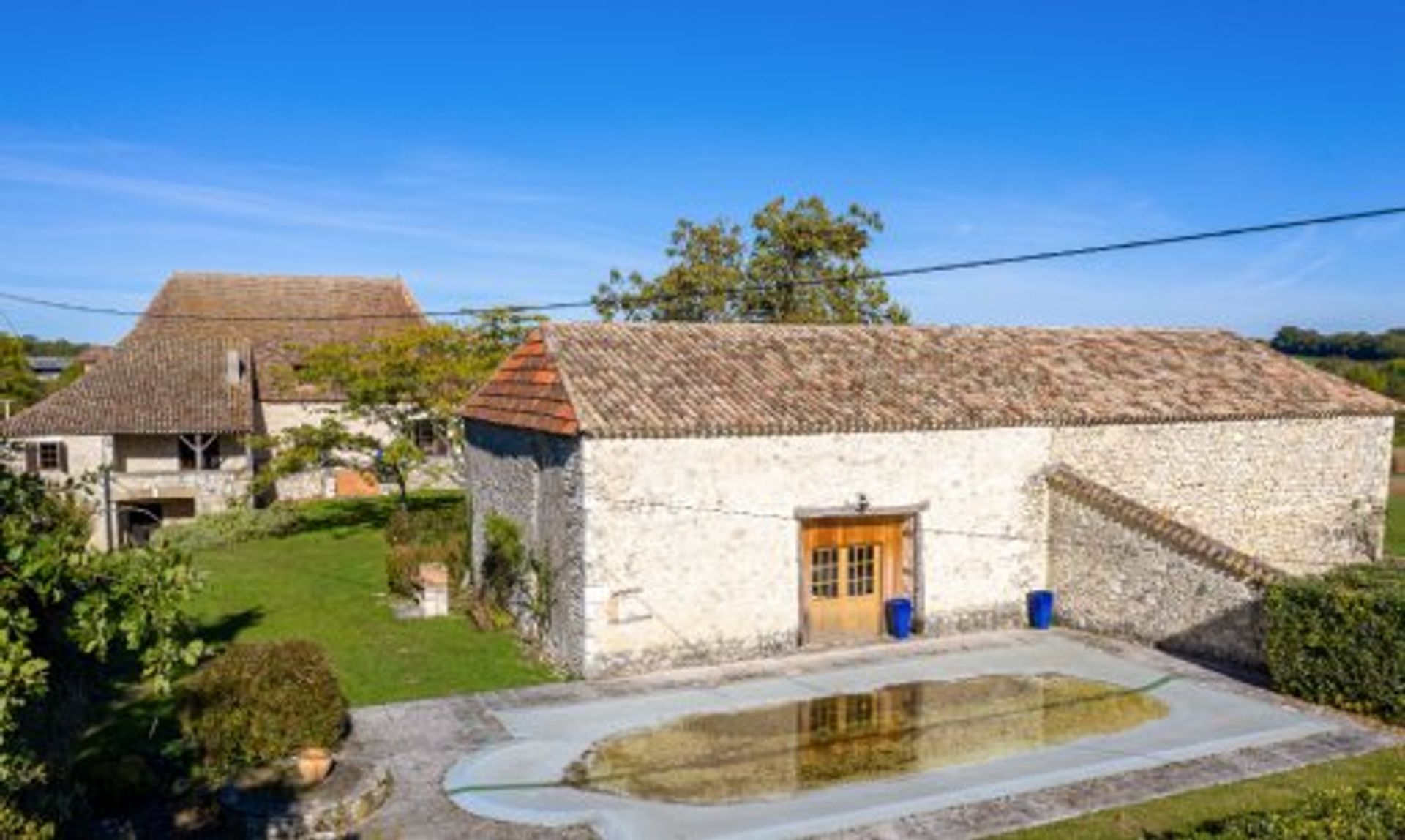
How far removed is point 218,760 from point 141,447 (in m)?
27.6

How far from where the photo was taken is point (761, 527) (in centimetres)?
1758

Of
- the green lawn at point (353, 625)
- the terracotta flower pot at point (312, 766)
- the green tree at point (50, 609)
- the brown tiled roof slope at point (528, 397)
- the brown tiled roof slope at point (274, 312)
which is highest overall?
the brown tiled roof slope at point (274, 312)

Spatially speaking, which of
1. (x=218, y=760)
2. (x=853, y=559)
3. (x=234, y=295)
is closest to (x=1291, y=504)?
(x=853, y=559)

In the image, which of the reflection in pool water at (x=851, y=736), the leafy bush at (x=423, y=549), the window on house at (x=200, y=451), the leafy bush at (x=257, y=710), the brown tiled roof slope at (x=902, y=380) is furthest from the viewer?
the window on house at (x=200, y=451)

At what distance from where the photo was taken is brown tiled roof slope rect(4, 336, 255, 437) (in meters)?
34.8

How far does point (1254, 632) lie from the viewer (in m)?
16.6

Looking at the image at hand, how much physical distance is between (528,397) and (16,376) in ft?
163

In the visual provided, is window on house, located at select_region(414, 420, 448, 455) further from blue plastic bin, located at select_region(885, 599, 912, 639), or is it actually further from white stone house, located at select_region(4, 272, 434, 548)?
blue plastic bin, located at select_region(885, 599, 912, 639)

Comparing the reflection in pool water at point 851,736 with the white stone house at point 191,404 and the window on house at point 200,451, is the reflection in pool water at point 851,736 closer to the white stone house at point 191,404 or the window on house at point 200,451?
the white stone house at point 191,404

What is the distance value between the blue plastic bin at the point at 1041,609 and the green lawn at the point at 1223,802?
22.6 ft

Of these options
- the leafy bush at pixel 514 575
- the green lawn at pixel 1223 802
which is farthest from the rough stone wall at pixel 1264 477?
the leafy bush at pixel 514 575

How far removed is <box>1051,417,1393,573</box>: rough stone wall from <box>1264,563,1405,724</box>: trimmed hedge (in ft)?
17.8

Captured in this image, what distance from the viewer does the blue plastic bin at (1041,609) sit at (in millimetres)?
19656

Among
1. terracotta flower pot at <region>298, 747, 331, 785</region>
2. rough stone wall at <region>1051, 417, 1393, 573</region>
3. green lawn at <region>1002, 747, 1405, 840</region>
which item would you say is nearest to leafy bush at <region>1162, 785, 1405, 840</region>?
green lawn at <region>1002, 747, 1405, 840</region>
